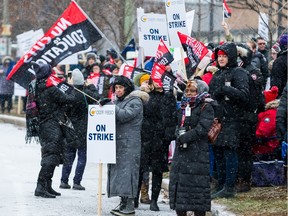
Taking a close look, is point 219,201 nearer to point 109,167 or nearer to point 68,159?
point 109,167

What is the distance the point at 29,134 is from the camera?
13.8m

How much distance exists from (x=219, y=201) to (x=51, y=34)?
356cm

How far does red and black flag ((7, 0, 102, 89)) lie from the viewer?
14102mm

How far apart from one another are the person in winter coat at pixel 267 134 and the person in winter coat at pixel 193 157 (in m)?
2.88

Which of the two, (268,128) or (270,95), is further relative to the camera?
(270,95)

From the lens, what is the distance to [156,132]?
12.9m

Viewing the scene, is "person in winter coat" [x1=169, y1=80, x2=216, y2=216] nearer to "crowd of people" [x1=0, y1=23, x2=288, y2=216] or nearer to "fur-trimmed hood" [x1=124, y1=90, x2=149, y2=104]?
"crowd of people" [x1=0, y1=23, x2=288, y2=216]

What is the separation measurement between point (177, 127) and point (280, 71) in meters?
3.20

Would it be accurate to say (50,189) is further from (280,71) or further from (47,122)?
(280,71)

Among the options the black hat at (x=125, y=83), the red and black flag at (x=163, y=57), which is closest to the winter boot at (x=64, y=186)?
the red and black flag at (x=163, y=57)

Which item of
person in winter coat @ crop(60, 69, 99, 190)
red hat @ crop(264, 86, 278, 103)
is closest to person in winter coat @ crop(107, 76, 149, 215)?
person in winter coat @ crop(60, 69, 99, 190)

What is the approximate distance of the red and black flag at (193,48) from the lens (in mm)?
13862

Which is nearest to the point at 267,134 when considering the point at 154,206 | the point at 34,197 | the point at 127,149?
the point at 154,206

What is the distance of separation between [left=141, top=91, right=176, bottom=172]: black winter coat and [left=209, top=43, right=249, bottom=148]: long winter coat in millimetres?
658
